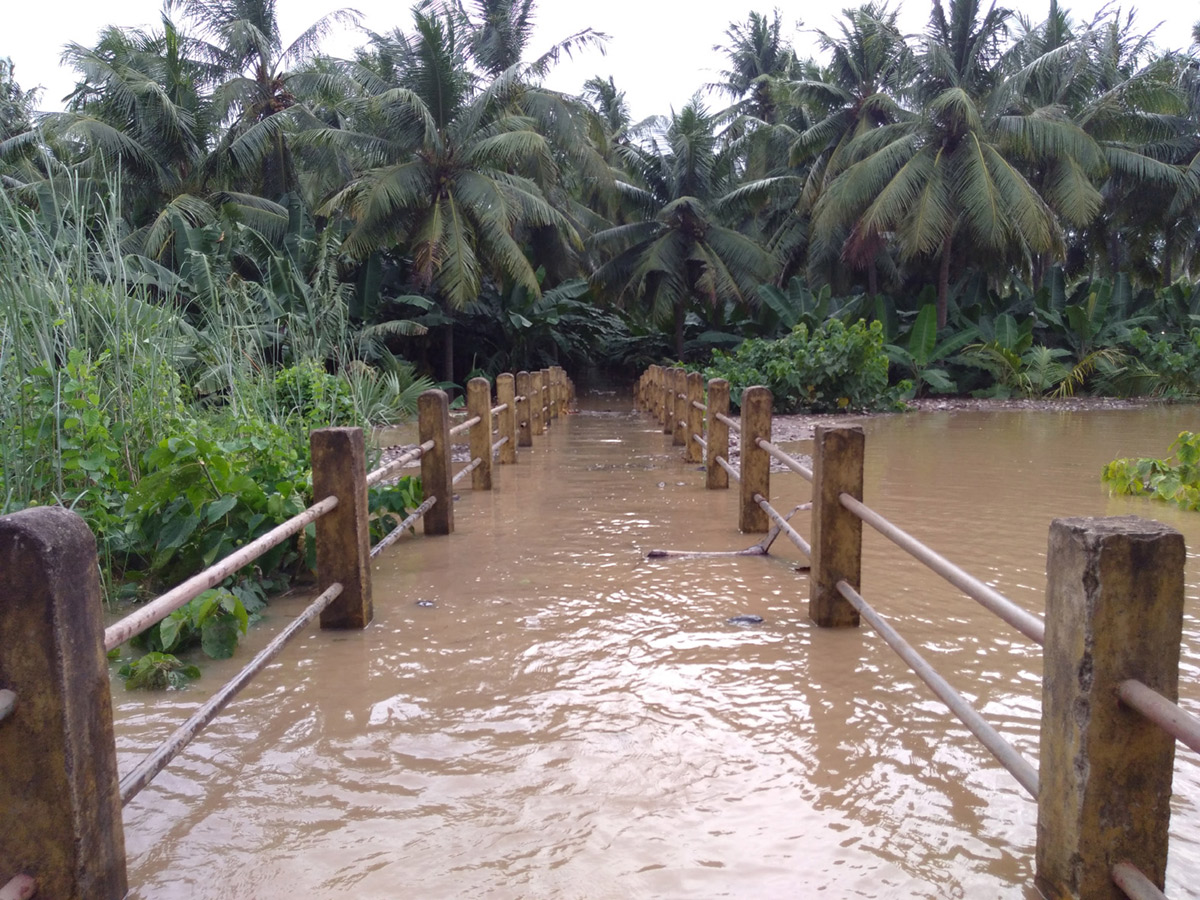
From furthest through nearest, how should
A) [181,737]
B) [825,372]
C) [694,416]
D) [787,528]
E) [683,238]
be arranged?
[683,238] → [825,372] → [694,416] → [787,528] → [181,737]

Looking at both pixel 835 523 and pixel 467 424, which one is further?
pixel 467 424

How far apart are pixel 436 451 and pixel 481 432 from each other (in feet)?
6.50

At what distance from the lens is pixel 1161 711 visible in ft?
5.36

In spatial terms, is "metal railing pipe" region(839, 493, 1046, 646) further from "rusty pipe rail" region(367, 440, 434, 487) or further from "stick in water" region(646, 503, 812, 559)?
"rusty pipe rail" region(367, 440, 434, 487)

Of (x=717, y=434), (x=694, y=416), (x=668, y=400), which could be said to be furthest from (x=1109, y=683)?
(x=668, y=400)

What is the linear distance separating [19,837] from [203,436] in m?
2.98

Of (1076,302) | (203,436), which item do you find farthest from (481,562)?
(1076,302)

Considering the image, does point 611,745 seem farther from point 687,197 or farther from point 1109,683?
point 687,197

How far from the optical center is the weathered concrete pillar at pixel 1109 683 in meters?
1.76

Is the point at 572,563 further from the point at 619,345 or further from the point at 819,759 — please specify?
the point at 619,345

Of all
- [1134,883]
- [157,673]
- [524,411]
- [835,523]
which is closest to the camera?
[1134,883]

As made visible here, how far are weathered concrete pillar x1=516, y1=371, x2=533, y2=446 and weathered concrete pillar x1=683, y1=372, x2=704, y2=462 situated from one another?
2.29 meters

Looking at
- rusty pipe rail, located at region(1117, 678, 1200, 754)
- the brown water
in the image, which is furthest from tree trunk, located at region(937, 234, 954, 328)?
rusty pipe rail, located at region(1117, 678, 1200, 754)

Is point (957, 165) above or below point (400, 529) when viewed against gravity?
above
